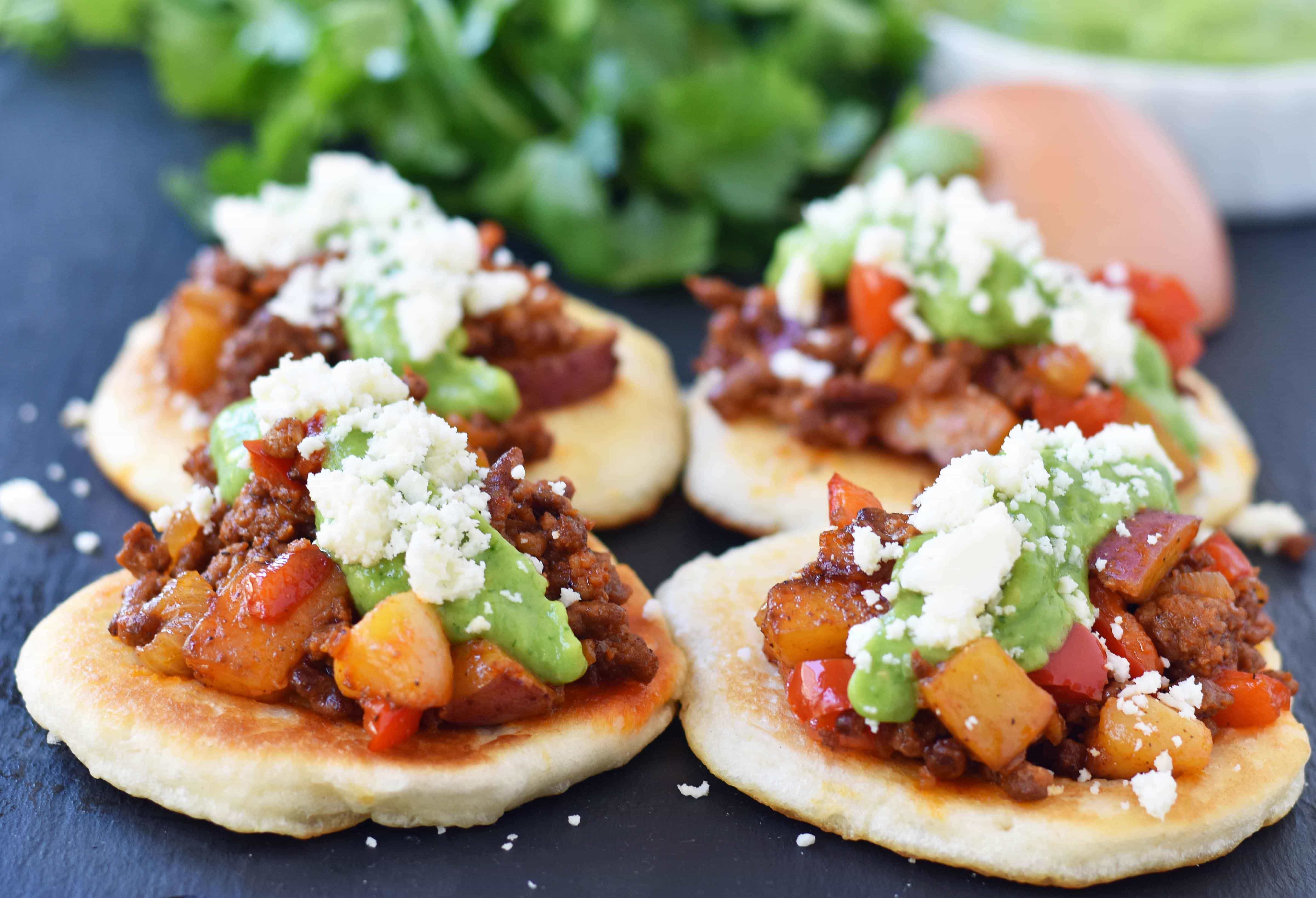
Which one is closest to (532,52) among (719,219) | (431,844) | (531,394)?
(719,219)

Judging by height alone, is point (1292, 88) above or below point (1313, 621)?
above

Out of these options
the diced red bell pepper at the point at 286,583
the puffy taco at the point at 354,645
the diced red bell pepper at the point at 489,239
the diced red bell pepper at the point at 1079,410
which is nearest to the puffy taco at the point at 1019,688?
the puffy taco at the point at 354,645

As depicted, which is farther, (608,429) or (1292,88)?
(1292,88)

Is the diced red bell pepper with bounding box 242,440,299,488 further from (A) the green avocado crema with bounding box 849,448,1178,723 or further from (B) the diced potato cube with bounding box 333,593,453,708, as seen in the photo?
(A) the green avocado crema with bounding box 849,448,1178,723

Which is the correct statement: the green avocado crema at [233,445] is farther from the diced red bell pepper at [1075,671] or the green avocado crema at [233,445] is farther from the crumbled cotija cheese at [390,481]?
the diced red bell pepper at [1075,671]

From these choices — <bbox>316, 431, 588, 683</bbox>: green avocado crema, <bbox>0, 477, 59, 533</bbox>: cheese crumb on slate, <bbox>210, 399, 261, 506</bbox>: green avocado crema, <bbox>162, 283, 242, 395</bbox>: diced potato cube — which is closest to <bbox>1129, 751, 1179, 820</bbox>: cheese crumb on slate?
<bbox>316, 431, 588, 683</bbox>: green avocado crema

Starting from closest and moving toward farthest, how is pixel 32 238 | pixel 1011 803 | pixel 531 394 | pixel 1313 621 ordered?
1. pixel 1011 803
2. pixel 1313 621
3. pixel 531 394
4. pixel 32 238

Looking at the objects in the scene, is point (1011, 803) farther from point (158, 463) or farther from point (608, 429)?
point (158, 463)
